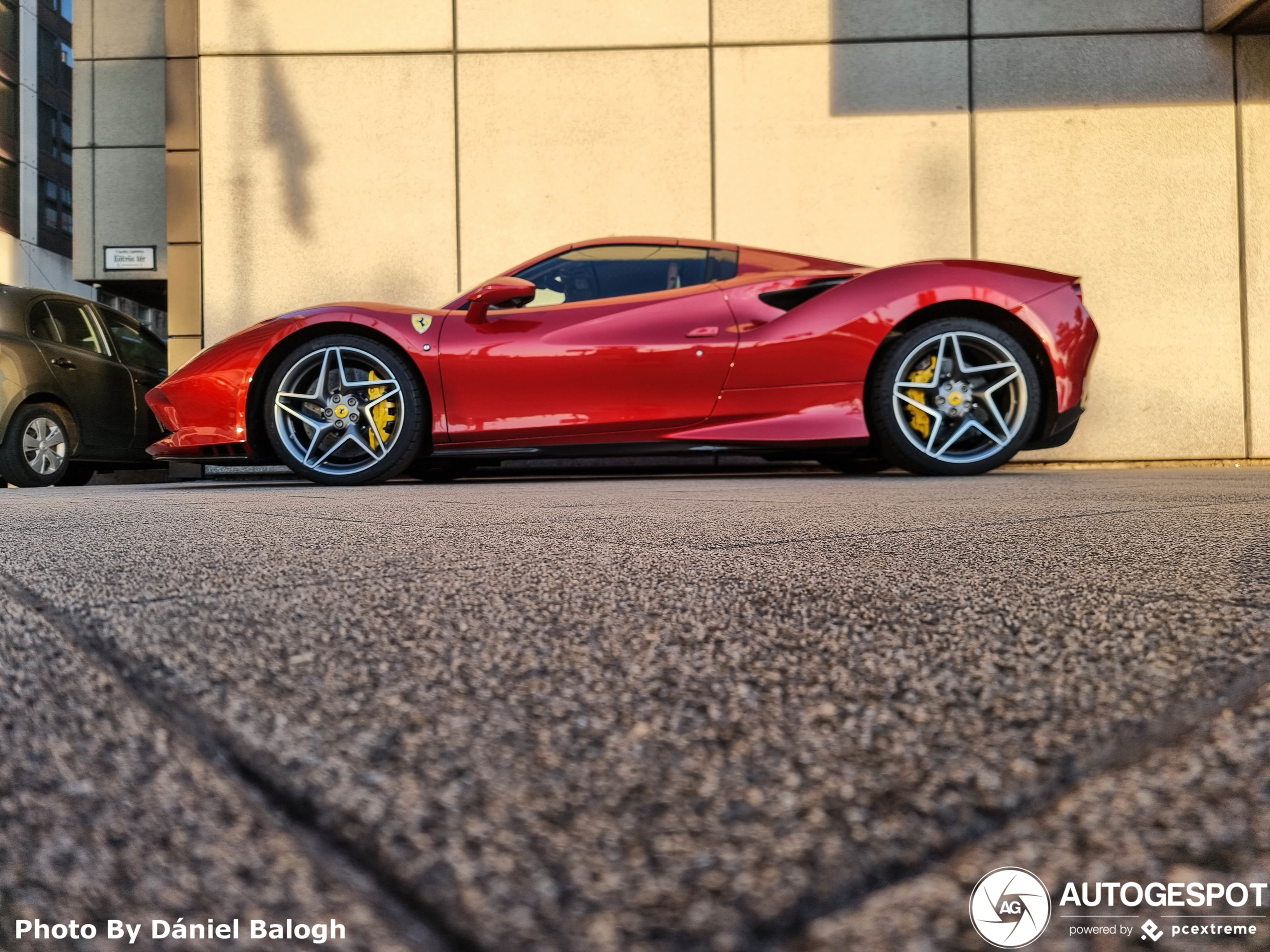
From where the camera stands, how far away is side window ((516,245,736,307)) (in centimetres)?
496

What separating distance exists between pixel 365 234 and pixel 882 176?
4.10 metres

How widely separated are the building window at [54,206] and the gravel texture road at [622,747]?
37.9 metres

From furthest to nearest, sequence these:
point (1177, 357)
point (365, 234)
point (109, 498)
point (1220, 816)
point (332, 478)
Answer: point (365, 234), point (1177, 357), point (332, 478), point (109, 498), point (1220, 816)

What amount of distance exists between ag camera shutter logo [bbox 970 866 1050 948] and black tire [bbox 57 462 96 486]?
7.81 meters

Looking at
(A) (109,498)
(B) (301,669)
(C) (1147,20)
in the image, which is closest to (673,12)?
(C) (1147,20)

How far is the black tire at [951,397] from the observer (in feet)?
14.9

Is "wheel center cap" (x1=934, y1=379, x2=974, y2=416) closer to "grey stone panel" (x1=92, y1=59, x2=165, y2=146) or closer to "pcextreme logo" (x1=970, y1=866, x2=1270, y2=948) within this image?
"pcextreme logo" (x1=970, y1=866, x2=1270, y2=948)

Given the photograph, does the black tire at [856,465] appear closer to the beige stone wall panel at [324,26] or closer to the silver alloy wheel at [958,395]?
the silver alloy wheel at [958,395]

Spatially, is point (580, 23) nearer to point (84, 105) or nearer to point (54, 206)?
point (84, 105)

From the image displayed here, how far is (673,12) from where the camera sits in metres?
7.81

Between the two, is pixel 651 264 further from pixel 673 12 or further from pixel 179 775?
pixel 179 775

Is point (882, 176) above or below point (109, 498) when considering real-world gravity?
above

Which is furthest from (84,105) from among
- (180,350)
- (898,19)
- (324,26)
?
(898,19)

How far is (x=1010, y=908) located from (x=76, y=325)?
26.8 feet
